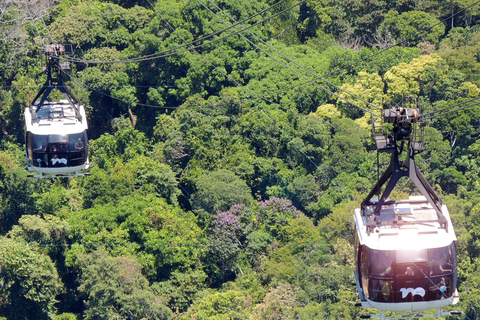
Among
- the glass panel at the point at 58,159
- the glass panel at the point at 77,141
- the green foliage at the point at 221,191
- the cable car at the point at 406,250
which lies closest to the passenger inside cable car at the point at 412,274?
the cable car at the point at 406,250

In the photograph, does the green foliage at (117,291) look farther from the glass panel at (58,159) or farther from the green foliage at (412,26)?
the green foliage at (412,26)

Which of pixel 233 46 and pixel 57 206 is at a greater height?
pixel 233 46

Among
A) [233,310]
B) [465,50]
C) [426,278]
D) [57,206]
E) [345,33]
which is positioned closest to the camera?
[426,278]

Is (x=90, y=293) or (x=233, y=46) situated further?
(x=233, y=46)

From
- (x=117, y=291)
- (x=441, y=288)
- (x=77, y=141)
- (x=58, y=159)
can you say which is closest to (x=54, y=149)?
(x=58, y=159)

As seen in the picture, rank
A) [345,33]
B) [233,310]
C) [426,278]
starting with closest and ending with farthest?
[426,278] → [233,310] → [345,33]

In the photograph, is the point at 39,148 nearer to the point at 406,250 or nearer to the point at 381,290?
the point at 381,290

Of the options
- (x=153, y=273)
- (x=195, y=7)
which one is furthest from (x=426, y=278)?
(x=195, y=7)

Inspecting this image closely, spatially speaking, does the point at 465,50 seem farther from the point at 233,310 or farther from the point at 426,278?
the point at 426,278
